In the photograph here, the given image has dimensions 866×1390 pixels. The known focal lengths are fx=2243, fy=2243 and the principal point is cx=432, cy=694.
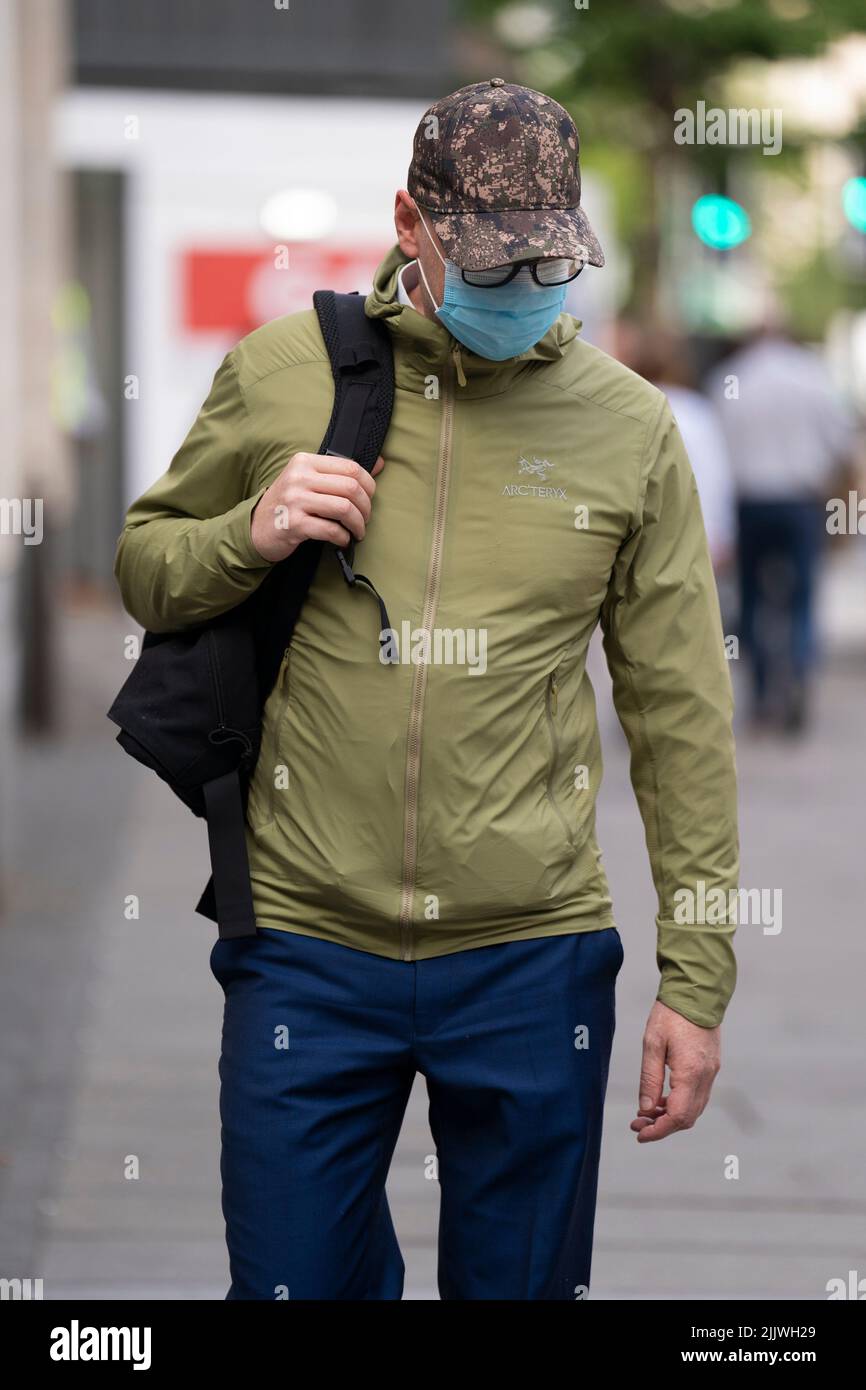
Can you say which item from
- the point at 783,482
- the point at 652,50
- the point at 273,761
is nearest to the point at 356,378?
the point at 273,761

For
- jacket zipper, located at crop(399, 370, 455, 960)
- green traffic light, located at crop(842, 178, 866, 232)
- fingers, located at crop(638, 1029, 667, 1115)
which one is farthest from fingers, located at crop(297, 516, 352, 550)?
green traffic light, located at crop(842, 178, 866, 232)

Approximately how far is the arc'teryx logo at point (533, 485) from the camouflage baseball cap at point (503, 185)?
272mm

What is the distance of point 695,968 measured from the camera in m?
3.00

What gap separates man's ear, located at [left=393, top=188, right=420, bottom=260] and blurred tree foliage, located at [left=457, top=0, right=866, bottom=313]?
22393mm

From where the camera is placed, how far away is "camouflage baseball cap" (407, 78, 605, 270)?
2.73 m

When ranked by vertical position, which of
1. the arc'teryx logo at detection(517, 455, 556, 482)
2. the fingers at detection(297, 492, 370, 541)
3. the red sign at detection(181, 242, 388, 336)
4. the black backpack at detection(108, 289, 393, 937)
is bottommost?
the black backpack at detection(108, 289, 393, 937)

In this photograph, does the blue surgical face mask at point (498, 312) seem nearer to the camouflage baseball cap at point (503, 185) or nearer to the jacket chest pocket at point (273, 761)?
the camouflage baseball cap at point (503, 185)

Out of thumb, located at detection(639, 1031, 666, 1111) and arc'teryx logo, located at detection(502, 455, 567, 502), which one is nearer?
arc'teryx logo, located at detection(502, 455, 567, 502)

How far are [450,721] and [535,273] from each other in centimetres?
57

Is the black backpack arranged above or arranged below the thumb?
above

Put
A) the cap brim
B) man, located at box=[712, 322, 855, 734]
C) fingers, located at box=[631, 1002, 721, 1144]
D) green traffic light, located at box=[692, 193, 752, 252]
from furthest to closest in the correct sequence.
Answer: green traffic light, located at box=[692, 193, 752, 252] < man, located at box=[712, 322, 855, 734] < fingers, located at box=[631, 1002, 721, 1144] < the cap brim

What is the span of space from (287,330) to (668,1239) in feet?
8.44

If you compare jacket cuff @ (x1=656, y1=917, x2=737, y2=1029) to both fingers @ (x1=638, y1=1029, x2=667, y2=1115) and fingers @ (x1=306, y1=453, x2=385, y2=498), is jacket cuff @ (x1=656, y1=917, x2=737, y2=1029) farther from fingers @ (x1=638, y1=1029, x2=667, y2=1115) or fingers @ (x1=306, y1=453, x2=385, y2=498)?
fingers @ (x1=306, y1=453, x2=385, y2=498)

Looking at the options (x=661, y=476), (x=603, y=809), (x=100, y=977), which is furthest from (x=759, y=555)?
(x=661, y=476)
